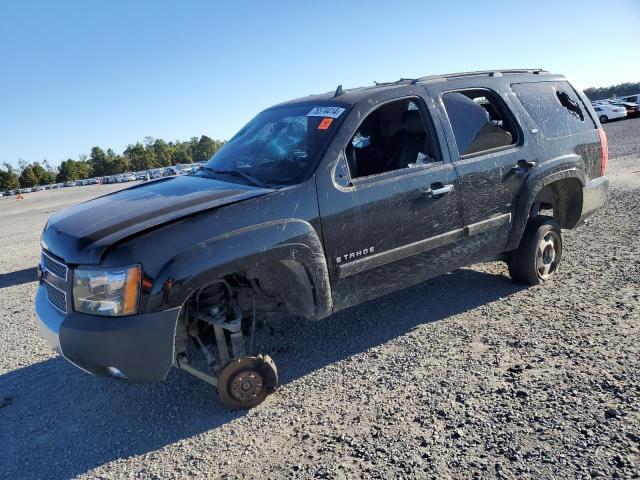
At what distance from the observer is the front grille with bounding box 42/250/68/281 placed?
3.10m

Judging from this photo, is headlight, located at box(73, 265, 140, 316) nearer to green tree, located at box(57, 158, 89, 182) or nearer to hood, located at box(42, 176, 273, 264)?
hood, located at box(42, 176, 273, 264)

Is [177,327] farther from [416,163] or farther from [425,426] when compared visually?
[416,163]

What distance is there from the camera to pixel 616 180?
1043cm

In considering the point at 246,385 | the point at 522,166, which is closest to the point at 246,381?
the point at 246,385

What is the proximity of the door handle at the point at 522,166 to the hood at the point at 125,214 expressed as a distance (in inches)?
93.5

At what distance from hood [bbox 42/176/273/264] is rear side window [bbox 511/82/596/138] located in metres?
2.92

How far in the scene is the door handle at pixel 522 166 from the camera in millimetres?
4441

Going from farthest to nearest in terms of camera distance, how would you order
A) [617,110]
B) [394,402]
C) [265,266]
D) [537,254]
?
1. [617,110]
2. [537,254]
3. [265,266]
4. [394,402]

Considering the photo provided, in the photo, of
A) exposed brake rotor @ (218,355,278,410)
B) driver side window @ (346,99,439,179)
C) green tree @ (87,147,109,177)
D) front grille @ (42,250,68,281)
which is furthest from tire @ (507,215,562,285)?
green tree @ (87,147,109,177)

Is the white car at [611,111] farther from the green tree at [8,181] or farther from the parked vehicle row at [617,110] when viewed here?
the green tree at [8,181]

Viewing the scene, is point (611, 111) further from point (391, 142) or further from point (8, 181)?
point (8, 181)

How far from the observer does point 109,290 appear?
9.31 feet

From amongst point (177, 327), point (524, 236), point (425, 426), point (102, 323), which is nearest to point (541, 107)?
point (524, 236)

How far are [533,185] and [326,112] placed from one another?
206 cm
